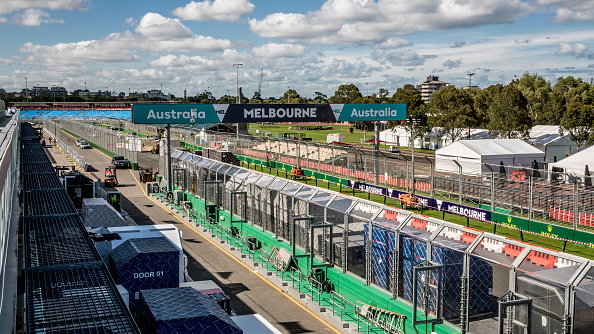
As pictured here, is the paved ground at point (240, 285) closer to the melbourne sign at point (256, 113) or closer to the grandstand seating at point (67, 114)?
the melbourne sign at point (256, 113)

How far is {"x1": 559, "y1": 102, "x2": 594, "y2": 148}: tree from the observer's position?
58.2 m

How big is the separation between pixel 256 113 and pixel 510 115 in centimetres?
3426

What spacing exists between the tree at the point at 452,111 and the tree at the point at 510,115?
2935 millimetres

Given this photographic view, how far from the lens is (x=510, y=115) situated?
208 ft

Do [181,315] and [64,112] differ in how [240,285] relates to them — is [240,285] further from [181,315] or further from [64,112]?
[64,112]

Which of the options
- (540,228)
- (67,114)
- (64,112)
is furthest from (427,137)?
(64,112)

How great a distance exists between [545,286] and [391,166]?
25730 mm

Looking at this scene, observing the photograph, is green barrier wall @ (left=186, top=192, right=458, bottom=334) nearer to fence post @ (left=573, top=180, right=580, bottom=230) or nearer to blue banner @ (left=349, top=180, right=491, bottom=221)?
blue banner @ (left=349, top=180, right=491, bottom=221)

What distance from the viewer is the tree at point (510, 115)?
6319 centimetres

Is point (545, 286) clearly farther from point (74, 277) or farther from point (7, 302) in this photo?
point (7, 302)

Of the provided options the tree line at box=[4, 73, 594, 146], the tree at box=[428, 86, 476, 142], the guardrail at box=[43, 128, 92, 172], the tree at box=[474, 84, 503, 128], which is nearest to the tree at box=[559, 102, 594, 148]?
the tree line at box=[4, 73, 594, 146]

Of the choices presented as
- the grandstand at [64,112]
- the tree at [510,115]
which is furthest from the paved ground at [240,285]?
the grandstand at [64,112]

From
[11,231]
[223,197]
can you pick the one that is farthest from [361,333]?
[223,197]

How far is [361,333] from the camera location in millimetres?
15055
